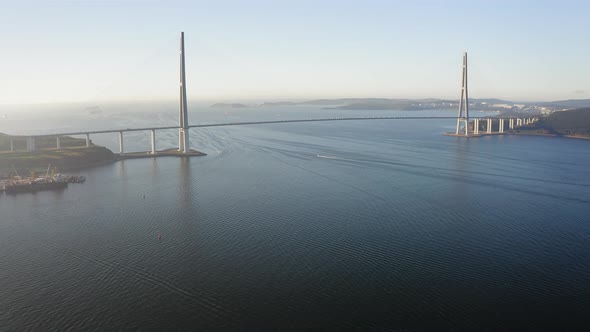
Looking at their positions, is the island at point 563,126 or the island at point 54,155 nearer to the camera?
the island at point 54,155

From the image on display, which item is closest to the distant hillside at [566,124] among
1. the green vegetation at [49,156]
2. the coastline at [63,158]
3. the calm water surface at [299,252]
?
the calm water surface at [299,252]

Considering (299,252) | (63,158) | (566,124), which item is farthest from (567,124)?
(63,158)

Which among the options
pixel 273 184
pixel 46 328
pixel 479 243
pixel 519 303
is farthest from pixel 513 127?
pixel 46 328

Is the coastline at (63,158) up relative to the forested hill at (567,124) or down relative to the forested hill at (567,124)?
down

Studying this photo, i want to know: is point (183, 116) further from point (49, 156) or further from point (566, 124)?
point (566, 124)

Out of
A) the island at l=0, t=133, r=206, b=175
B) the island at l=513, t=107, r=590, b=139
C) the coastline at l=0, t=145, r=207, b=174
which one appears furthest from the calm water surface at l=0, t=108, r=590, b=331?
Result: the island at l=513, t=107, r=590, b=139

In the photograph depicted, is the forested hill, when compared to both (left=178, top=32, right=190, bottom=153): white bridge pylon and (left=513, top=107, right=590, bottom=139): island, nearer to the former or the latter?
(left=513, top=107, right=590, bottom=139): island

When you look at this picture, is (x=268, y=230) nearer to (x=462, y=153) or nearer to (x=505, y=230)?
(x=505, y=230)

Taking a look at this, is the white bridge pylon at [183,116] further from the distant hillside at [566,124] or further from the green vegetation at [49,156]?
the distant hillside at [566,124]
